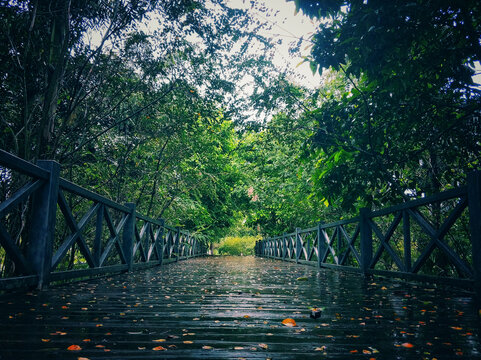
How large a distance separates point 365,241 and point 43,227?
17.0ft

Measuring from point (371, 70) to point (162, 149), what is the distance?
17.8ft

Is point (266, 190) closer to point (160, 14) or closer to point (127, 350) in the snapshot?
point (160, 14)

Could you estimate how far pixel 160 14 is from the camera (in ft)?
19.6

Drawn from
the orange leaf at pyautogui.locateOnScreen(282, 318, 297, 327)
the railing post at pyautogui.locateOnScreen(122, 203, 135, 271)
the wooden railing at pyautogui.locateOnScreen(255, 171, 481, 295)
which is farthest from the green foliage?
the orange leaf at pyautogui.locateOnScreen(282, 318, 297, 327)

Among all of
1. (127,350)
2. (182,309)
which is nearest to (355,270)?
(182,309)

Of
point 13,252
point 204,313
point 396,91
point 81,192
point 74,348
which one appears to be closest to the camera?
point 74,348

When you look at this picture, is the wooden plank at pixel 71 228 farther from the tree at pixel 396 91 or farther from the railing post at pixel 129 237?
the tree at pixel 396 91

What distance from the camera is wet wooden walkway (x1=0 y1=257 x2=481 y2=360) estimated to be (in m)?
1.59

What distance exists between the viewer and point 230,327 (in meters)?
2.10

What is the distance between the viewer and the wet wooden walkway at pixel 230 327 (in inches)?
Result: 62.5

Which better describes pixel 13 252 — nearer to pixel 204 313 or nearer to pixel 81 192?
pixel 81 192

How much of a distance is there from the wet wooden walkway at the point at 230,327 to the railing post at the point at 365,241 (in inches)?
99.9

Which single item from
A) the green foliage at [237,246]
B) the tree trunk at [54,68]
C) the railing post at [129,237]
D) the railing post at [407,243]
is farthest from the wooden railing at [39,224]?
the green foliage at [237,246]

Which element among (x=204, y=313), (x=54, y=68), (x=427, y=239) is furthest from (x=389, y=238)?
(x=54, y=68)
